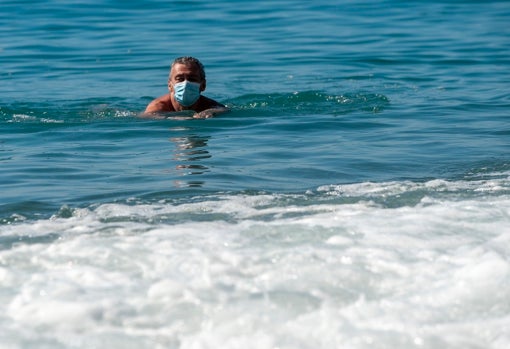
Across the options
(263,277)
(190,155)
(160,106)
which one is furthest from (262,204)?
(160,106)

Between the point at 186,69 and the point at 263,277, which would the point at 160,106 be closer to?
the point at 186,69

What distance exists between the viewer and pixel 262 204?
6.27m

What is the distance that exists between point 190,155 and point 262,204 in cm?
193

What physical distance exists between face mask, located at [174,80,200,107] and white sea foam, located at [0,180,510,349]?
3.80 m

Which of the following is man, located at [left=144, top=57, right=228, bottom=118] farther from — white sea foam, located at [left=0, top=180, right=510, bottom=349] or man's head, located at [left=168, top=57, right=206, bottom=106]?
white sea foam, located at [left=0, top=180, right=510, bottom=349]

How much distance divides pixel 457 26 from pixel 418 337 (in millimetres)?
13938

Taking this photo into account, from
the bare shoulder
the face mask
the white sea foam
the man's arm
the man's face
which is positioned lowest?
the white sea foam

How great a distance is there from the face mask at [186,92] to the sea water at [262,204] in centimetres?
37

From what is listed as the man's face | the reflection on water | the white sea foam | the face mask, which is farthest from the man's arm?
the white sea foam

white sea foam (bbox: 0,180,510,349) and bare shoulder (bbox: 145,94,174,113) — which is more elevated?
bare shoulder (bbox: 145,94,174,113)

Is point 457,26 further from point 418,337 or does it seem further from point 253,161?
point 418,337

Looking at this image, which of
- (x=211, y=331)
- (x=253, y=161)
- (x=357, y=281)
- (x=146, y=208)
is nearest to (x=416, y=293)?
(x=357, y=281)

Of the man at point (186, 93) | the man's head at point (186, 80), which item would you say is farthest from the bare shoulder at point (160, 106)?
the man's head at point (186, 80)

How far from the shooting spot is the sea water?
436 centimetres
